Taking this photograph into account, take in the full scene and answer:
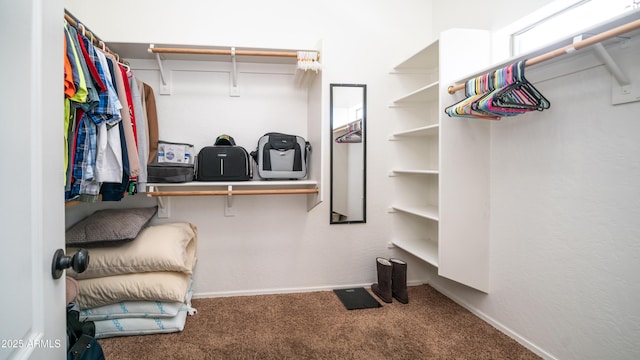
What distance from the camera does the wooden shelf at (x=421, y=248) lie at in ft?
7.37

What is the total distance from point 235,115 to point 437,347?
2.17 meters

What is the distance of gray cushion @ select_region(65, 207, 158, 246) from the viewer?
1868 millimetres

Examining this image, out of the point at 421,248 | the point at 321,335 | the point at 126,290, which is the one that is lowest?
the point at 321,335

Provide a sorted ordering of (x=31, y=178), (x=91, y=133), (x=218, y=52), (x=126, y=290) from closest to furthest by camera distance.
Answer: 1. (x=31, y=178)
2. (x=91, y=133)
3. (x=126, y=290)
4. (x=218, y=52)

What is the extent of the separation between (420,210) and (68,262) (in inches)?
89.1

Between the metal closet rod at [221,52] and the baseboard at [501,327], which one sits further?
the metal closet rod at [221,52]

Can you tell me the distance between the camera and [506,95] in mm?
1538

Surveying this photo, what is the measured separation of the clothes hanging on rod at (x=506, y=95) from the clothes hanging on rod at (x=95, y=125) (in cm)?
191

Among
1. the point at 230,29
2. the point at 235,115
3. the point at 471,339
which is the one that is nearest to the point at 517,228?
the point at 471,339

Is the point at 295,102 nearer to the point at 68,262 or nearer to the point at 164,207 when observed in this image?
the point at 164,207

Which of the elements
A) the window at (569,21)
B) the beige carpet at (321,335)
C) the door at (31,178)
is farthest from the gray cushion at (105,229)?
the window at (569,21)

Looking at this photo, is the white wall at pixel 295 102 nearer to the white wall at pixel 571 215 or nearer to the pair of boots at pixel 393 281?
the pair of boots at pixel 393 281

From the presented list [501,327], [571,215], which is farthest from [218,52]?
[501,327]

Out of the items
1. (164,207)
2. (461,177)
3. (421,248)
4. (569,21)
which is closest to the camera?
(569,21)
